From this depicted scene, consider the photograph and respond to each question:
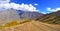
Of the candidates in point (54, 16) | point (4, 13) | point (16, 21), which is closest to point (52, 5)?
point (54, 16)

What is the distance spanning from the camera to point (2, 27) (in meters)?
2.69

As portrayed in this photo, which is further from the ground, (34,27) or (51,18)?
(51,18)

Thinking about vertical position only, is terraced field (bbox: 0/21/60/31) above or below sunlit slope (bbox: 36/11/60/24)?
below

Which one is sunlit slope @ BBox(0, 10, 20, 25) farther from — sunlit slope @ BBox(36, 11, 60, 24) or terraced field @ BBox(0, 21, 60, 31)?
sunlit slope @ BBox(36, 11, 60, 24)

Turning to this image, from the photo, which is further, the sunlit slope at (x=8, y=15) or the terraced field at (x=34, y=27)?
the sunlit slope at (x=8, y=15)

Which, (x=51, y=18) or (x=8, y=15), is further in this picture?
(x=8, y=15)

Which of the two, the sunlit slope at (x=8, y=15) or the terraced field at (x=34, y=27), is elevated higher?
the sunlit slope at (x=8, y=15)

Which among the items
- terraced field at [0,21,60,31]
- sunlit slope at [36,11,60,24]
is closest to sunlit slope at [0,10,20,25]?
terraced field at [0,21,60,31]

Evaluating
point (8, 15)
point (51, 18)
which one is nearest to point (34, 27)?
point (51, 18)

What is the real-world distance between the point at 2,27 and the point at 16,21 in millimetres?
282

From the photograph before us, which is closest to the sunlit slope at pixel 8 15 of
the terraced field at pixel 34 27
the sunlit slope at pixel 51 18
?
the terraced field at pixel 34 27

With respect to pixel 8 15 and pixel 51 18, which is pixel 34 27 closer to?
pixel 51 18

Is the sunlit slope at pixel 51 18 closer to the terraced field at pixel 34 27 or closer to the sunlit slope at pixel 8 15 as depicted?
the terraced field at pixel 34 27

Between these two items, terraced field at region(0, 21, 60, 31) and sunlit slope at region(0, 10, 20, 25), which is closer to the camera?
terraced field at region(0, 21, 60, 31)
